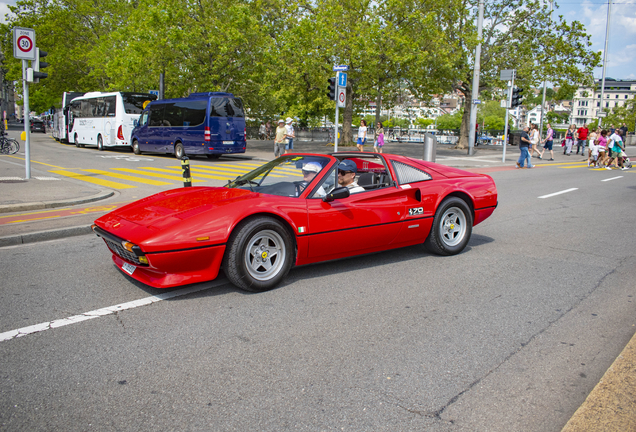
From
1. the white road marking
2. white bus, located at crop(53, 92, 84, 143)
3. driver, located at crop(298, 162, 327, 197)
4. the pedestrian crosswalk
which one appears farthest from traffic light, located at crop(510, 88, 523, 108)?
white bus, located at crop(53, 92, 84, 143)

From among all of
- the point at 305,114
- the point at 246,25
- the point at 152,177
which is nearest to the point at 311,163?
the point at 152,177

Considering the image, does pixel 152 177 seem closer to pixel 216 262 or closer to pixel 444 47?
pixel 216 262

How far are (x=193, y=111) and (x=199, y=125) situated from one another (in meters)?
0.72

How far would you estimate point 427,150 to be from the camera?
756 inches

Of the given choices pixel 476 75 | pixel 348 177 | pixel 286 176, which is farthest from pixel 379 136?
pixel 286 176

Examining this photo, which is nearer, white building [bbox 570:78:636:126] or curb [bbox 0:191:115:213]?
curb [bbox 0:191:115:213]

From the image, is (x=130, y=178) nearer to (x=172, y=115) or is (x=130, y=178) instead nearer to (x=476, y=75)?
(x=172, y=115)

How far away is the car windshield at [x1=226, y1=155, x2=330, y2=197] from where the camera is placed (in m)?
5.02

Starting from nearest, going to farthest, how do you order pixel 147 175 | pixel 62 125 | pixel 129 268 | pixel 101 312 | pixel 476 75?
1. pixel 101 312
2. pixel 129 268
3. pixel 147 175
4. pixel 476 75
5. pixel 62 125

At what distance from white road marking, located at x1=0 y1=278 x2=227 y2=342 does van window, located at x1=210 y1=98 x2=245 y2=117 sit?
16.8m

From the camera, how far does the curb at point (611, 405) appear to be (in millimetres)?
2541

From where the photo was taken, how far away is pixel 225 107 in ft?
68.9

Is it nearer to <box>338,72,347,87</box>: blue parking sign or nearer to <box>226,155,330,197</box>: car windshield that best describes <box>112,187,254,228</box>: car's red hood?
<box>226,155,330,197</box>: car windshield

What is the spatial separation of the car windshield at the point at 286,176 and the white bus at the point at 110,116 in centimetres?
2212
